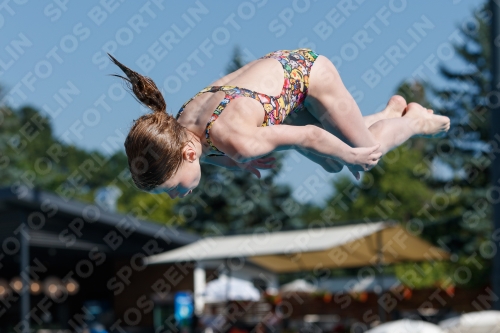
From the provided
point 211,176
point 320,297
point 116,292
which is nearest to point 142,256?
point 116,292

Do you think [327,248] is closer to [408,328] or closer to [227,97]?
[408,328]

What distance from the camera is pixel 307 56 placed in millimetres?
3545

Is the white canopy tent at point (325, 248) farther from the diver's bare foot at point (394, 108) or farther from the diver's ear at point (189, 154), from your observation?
the diver's ear at point (189, 154)

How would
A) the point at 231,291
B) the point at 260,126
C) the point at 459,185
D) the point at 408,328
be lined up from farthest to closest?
the point at 459,185, the point at 231,291, the point at 408,328, the point at 260,126

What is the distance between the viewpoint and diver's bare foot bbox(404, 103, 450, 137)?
379cm

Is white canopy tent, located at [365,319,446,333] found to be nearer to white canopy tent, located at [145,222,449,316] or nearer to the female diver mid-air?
white canopy tent, located at [145,222,449,316]

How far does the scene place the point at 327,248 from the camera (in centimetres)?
1283

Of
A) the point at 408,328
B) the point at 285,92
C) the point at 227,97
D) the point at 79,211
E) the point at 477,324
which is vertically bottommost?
the point at 79,211

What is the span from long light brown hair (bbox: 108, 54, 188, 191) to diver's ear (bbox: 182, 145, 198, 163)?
2 cm

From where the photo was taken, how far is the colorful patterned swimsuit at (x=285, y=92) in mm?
3139

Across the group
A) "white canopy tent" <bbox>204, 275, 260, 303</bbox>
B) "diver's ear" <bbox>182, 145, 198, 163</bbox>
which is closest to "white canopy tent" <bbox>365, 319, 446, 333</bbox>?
"diver's ear" <bbox>182, 145, 198, 163</bbox>

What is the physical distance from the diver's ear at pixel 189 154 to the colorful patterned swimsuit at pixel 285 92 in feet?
0.28

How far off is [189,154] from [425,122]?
55.7 inches

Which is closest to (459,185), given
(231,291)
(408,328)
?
(231,291)
